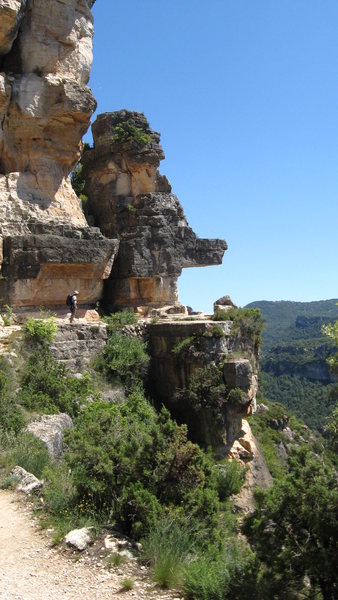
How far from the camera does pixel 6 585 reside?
4.37m

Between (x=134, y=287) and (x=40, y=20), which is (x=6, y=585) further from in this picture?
(x=40, y=20)

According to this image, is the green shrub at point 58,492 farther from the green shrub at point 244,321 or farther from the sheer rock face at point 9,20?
the sheer rock face at point 9,20

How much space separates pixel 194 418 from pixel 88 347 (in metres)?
3.14

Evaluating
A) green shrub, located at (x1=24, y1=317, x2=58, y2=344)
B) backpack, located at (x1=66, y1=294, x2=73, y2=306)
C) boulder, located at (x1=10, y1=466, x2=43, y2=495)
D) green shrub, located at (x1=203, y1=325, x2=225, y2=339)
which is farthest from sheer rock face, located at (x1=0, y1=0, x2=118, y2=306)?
boulder, located at (x1=10, y1=466, x2=43, y2=495)

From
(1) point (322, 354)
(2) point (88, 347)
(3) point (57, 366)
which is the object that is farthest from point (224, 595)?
(1) point (322, 354)

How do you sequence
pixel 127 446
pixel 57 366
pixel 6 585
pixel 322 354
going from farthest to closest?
pixel 322 354 < pixel 57 366 < pixel 127 446 < pixel 6 585

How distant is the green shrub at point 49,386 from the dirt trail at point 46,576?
4.45 m

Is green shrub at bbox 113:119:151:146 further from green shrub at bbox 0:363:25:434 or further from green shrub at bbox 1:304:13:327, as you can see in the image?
green shrub at bbox 0:363:25:434

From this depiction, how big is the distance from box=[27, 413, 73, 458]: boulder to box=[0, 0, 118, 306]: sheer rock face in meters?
4.91

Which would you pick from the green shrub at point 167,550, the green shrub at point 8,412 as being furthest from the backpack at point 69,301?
the green shrub at point 167,550

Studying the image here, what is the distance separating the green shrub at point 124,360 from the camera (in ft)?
40.7

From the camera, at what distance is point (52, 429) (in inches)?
334

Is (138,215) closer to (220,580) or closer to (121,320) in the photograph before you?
(121,320)

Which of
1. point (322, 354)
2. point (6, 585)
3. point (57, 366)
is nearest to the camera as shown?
point (6, 585)
